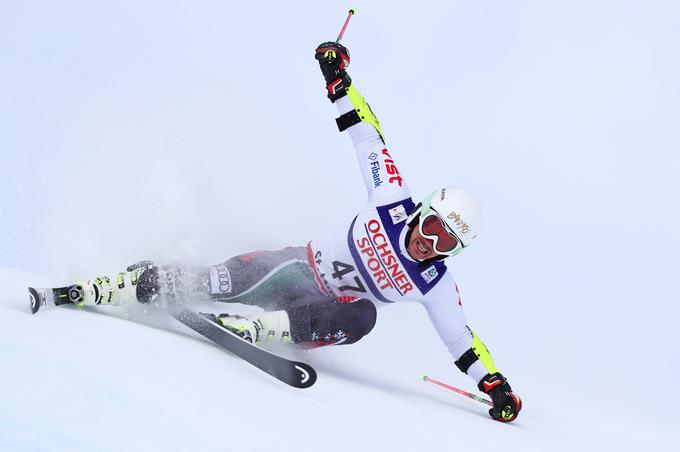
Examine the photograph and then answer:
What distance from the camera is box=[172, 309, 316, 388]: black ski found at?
8.90 ft

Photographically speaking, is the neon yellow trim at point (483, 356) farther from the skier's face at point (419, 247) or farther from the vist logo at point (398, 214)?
the vist logo at point (398, 214)

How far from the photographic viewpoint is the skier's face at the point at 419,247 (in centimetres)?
357

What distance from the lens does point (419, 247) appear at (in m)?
3.58

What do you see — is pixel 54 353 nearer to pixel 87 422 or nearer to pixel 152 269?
pixel 87 422

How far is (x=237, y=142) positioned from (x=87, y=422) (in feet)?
17.9

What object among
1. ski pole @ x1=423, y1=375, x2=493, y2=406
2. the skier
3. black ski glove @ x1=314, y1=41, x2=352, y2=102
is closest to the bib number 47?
the skier

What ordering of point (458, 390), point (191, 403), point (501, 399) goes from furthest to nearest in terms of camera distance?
1. point (458, 390)
2. point (501, 399)
3. point (191, 403)

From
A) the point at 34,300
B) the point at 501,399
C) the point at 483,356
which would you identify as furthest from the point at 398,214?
the point at 34,300

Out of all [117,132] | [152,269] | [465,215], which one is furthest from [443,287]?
[117,132]

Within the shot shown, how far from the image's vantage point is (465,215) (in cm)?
356

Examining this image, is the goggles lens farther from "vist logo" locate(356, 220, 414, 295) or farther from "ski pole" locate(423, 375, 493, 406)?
"ski pole" locate(423, 375, 493, 406)

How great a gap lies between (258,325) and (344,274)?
0.82 m

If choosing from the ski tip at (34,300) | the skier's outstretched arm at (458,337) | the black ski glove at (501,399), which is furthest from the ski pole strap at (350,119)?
the ski tip at (34,300)

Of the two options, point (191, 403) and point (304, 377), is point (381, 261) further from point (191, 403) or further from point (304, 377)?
point (191, 403)
